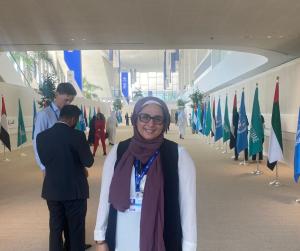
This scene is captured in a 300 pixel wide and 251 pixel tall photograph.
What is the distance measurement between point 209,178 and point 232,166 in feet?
7.77

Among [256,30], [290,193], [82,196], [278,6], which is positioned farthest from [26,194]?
[256,30]

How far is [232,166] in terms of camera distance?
37.2 ft

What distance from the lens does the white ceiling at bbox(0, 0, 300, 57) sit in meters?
8.99

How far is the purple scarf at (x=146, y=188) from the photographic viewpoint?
2.02 metres

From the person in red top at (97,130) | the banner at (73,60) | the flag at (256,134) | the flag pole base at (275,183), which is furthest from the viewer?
the banner at (73,60)

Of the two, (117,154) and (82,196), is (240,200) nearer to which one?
(82,196)

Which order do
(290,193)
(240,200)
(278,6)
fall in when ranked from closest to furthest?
(240,200)
(290,193)
(278,6)

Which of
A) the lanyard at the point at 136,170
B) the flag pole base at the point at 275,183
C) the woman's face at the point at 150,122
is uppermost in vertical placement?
the woman's face at the point at 150,122

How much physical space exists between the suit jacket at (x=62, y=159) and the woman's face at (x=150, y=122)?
4.75 feet

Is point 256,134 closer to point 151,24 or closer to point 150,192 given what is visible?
Result: point 151,24

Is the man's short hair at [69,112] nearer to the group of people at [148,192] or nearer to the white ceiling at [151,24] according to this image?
the group of people at [148,192]

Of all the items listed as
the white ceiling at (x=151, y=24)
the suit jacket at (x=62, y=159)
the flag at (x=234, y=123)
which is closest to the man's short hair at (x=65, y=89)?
the suit jacket at (x=62, y=159)

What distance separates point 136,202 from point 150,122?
1.39ft

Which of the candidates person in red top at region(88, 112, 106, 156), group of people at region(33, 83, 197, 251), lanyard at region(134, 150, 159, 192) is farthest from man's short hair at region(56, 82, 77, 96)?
person in red top at region(88, 112, 106, 156)
